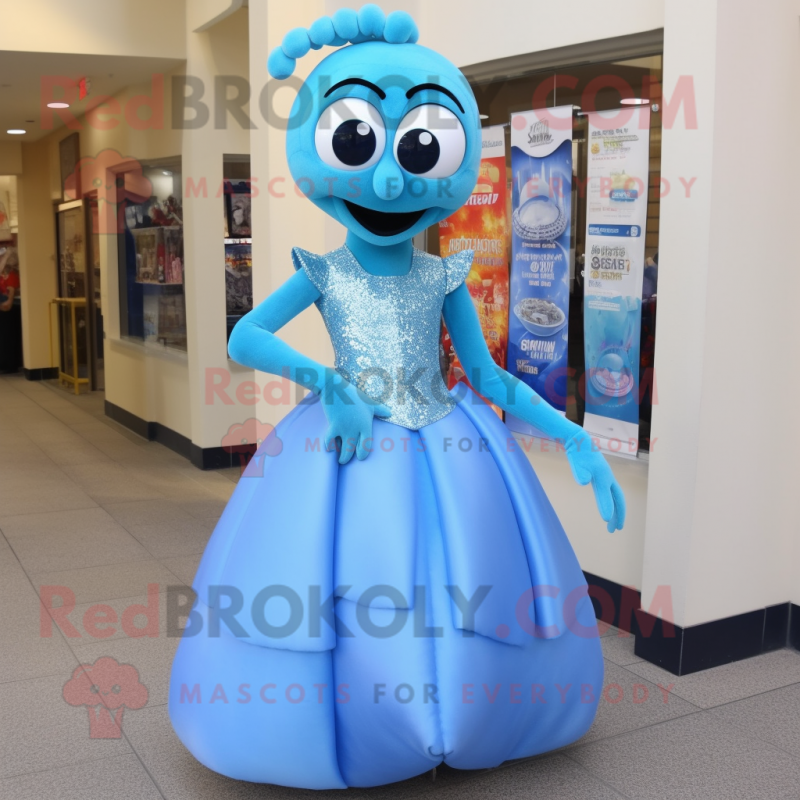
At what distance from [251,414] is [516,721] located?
4394 mm

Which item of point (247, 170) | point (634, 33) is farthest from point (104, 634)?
point (247, 170)

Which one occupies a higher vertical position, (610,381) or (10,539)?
(610,381)

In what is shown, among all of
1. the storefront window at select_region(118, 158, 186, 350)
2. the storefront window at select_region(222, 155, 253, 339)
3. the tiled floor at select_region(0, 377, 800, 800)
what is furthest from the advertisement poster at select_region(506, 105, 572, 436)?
the storefront window at select_region(118, 158, 186, 350)

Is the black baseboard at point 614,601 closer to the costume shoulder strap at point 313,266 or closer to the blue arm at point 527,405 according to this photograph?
the blue arm at point 527,405

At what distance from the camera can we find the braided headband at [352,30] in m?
2.28

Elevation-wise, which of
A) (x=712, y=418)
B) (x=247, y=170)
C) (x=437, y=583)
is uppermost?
(x=247, y=170)

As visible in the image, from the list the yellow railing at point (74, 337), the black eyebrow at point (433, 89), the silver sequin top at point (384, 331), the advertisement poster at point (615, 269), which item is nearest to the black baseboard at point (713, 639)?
the advertisement poster at point (615, 269)

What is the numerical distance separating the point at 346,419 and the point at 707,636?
167cm

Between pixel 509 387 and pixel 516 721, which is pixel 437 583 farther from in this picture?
pixel 509 387

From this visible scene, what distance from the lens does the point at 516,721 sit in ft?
7.52

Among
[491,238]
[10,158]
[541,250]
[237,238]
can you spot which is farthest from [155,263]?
[10,158]

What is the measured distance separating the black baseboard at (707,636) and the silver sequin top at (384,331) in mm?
1323

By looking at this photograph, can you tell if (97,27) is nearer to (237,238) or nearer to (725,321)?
(237,238)

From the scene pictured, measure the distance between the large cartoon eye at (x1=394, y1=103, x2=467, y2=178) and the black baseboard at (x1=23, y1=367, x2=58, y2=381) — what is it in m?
9.57
